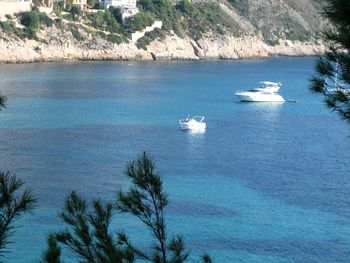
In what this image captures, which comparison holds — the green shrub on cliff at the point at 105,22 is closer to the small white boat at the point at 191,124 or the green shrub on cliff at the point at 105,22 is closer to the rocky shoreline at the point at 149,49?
the rocky shoreline at the point at 149,49

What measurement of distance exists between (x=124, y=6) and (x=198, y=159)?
59884 mm

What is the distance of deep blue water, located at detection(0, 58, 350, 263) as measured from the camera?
2022 cm

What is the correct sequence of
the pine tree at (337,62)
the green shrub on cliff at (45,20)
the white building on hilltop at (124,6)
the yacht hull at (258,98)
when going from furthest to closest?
the white building on hilltop at (124,6) < the green shrub on cliff at (45,20) < the yacht hull at (258,98) < the pine tree at (337,62)

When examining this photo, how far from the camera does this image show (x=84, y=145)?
109ft

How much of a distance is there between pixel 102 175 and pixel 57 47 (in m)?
52.4

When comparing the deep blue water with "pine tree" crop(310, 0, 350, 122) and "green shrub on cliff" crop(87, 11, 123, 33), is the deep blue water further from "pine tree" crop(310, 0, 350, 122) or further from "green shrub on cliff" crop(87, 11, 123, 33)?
"green shrub on cliff" crop(87, 11, 123, 33)

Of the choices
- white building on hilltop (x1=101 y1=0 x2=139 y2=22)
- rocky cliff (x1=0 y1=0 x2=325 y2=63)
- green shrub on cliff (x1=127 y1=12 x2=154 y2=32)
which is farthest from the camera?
white building on hilltop (x1=101 y1=0 x2=139 y2=22)

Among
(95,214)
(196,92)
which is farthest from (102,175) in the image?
(196,92)

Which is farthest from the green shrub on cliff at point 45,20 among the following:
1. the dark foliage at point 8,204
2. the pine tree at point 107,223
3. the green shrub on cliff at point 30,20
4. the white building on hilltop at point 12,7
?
the dark foliage at point 8,204

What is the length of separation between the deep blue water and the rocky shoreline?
12506mm

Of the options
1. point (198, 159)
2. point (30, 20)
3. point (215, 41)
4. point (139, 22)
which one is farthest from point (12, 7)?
point (198, 159)

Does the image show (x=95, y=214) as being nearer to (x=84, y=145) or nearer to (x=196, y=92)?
(x=84, y=145)

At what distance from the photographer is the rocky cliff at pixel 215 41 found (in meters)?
76.1

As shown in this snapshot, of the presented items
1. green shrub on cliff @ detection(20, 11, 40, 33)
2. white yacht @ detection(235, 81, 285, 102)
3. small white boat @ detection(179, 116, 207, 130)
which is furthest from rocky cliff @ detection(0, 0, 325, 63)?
small white boat @ detection(179, 116, 207, 130)
